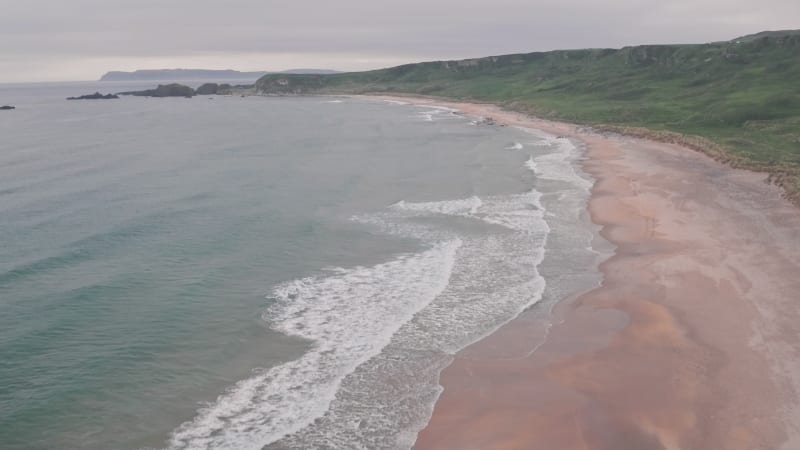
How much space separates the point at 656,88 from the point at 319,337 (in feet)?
275

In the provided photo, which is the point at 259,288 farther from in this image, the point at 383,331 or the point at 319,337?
the point at 383,331

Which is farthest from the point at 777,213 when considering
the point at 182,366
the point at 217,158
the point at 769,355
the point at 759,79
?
the point at 759,79

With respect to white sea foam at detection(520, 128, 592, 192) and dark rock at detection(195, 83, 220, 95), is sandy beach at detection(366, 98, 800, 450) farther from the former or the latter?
dark rock at detection(195, 83, 220, 95)

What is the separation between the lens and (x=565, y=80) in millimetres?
114750

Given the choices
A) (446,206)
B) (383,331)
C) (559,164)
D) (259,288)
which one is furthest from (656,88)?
(383,331)

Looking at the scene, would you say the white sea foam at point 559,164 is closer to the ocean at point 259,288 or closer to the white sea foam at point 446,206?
the ocean at point 259,288

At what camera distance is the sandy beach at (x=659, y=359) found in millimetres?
13375

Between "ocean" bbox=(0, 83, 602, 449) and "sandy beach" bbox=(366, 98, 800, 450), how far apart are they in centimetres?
110

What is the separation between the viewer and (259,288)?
2227cm

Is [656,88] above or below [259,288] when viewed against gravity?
above

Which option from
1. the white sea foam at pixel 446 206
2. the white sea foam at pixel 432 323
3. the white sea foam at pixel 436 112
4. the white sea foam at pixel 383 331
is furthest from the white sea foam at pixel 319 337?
the white sea foam at pixel 436 112

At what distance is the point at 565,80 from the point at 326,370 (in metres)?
107

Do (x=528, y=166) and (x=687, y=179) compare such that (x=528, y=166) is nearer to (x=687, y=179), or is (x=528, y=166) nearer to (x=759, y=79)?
(x=687, y=179)

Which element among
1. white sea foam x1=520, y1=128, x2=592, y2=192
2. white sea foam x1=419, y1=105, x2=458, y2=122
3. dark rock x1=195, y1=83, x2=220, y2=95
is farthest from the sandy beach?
dark rock x1=195, y1=83, x2=220, y2=95
